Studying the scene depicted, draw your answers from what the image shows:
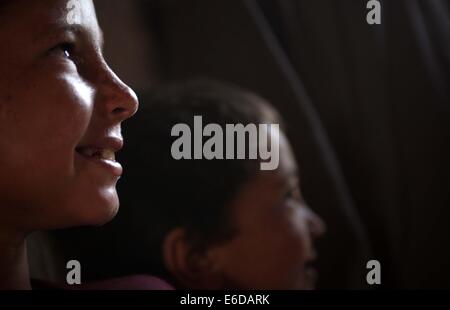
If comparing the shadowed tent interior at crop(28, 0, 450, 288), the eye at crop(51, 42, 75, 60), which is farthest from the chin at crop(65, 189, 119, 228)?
the shadowed tent interior at crop(28, 0, 450, 288)

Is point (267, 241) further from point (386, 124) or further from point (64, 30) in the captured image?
point (64, 30)

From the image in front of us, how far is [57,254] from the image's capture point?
25.0 inches

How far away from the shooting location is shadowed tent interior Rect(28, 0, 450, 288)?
0.70m

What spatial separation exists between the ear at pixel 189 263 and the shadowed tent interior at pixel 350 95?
0.12 metres

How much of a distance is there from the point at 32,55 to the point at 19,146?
7 cm

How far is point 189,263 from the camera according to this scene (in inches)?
26.4

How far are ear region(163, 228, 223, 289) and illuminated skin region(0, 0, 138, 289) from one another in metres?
0.16

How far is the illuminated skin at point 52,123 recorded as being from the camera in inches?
18.9

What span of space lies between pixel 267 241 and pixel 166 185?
0.12 metres

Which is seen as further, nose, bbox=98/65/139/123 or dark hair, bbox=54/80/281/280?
dark hair, bbox=54/80/281/280

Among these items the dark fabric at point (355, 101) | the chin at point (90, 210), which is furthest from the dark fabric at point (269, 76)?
the chin at point (90, 210)

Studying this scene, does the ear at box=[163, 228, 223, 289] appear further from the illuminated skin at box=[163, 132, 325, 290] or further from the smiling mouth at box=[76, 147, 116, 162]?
the smiling mouth at box=[76, 147, 116, 162]

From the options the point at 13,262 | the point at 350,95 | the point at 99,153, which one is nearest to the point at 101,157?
the point at 99,153

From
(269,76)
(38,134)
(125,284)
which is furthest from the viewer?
(269,76)
